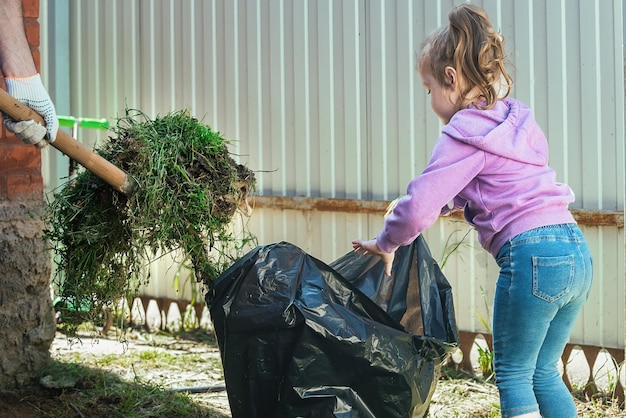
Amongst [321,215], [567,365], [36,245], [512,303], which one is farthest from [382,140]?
[512,303]

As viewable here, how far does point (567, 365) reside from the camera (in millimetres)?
4191

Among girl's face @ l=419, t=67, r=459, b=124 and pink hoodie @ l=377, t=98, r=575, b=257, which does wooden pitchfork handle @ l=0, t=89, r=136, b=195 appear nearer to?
pink hoodie @ l=377, t=98, r=575, b=257

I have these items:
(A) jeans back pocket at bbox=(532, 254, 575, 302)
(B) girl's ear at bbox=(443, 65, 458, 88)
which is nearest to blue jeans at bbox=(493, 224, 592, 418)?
(A) jeans back pocket at bbox=(532, 254, 575, 302)

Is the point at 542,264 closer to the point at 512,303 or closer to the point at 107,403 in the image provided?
the point at 512,303

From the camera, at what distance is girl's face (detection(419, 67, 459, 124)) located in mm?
2735

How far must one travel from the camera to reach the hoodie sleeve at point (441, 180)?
2660mm

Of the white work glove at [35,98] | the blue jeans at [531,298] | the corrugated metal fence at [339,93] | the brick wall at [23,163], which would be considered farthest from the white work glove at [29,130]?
the corrugated metal fence at [339,93]

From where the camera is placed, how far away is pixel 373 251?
9.62ft

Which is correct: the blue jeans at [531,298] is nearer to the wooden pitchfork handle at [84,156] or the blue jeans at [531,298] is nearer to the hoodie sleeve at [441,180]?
the hoodie sleeve at [441,180]

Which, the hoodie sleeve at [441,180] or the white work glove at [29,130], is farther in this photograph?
the white work glove at [29,130]

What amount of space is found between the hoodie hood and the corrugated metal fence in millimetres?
1180

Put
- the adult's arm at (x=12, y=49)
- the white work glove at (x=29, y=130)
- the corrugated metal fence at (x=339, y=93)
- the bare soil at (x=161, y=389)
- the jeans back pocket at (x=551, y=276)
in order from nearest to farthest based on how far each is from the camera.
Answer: the jeans back pocket at (x=551, y=276) < the white work glove at (x=29, y=130) < the adult's arm at (x=12, y=49) < the bare soil at (x=161, y=389) < the corrugated metal fence at (x=339, y=93)

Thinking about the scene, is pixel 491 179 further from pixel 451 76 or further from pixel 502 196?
pixel 451 76

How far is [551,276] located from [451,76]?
643 mm
